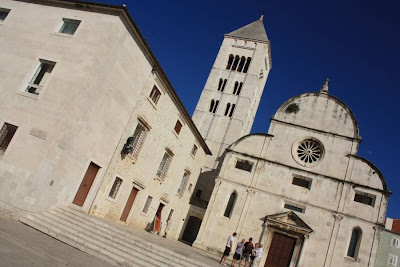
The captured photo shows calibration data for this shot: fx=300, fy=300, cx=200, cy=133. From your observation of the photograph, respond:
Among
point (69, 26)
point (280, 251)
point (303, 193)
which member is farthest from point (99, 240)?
point (303, 193)

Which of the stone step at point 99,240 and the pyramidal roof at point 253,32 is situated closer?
the stone step at point 99,240

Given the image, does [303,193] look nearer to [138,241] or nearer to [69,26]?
[138,241]

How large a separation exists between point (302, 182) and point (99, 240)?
1591 cm

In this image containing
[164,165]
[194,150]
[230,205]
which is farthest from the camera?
[194,150]

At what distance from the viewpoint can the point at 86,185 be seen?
14.1 metres

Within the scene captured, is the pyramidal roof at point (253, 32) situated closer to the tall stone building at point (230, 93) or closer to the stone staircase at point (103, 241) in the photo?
the tall stone building at point (230, 93)

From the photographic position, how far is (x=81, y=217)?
12195mm

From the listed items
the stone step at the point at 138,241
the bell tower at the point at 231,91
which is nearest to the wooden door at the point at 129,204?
the stone step at the point at 138,241

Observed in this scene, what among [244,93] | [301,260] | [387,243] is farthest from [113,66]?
[387,243]

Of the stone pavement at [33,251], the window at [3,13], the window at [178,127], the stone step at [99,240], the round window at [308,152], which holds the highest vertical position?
the round window at [308,152]

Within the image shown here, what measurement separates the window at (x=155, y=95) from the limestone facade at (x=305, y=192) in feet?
26.5

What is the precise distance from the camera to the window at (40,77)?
1305 centimetres

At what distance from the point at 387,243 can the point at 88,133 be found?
1802 inches

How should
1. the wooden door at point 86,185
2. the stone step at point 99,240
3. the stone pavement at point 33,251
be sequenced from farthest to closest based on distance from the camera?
the wooden door at point 86,185 < the stone step at point 99,240 < the stone pavement at point 33,251
